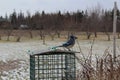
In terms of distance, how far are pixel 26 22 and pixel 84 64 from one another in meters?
61.5

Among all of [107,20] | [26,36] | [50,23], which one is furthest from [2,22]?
[107,20]

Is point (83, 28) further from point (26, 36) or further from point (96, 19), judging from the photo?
point (26, 36)

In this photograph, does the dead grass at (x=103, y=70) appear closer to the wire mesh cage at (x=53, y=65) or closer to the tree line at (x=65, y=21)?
the wire mesh cage at (x=53, y=65)

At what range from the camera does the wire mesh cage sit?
18.4ft

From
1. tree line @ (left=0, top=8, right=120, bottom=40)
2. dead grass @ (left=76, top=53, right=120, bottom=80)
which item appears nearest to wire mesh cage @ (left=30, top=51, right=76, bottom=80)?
dead grass @ (left=76, top=53, right=120, bottom=80)

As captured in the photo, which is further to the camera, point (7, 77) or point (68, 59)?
point (7, 77)

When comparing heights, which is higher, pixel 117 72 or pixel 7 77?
pixel 117 72

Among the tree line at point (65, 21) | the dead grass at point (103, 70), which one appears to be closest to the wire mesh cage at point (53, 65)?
the dead grass at point (103, 70)

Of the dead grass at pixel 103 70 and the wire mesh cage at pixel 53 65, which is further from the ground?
the dead grass at pixel 103 70

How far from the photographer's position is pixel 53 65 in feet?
21.6

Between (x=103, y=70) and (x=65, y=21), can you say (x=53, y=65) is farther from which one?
(x=65, y=21)

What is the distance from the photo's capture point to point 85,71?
349 cm

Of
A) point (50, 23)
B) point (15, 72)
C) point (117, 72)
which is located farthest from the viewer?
point (50, 23)

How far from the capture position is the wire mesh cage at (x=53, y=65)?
5621 millimetres
